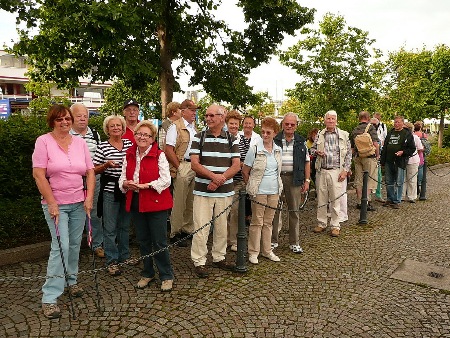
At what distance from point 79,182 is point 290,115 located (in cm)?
320

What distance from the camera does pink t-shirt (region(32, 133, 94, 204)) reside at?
3.65m

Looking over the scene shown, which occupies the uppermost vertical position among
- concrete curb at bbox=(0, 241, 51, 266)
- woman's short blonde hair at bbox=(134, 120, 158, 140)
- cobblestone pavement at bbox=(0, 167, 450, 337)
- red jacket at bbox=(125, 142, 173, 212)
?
woman's short blonde hair at bbox=(134, 120, 158, 140)

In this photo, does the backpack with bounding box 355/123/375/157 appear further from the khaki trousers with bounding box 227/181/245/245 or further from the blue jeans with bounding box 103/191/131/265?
the blue jeans with bounding box 103/191/131/265

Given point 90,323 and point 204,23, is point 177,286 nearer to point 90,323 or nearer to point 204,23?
point 90,323

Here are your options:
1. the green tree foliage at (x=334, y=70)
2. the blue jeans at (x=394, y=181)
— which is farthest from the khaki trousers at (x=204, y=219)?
the green tree foliage at (x=334, y=70)

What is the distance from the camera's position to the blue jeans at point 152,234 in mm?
4230

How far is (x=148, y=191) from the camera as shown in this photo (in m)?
4.12

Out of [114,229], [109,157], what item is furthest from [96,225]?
[109,157]

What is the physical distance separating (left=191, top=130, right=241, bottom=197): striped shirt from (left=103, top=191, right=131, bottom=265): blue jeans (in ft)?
3.31

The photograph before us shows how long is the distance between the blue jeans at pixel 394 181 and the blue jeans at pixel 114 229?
6.80 m

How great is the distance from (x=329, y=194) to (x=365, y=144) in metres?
2.02

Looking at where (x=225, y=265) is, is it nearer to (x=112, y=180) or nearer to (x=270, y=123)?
(x=112, y=180)

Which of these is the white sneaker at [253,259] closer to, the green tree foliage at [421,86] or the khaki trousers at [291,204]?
the khaki trousers at [291,204]

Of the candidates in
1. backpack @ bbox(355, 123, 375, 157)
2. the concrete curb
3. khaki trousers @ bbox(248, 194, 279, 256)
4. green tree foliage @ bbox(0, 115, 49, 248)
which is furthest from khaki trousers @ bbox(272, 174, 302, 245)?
green tree foliage @ bbox(0, 115, 49, 248)
